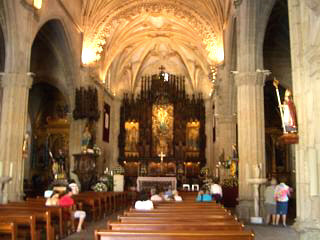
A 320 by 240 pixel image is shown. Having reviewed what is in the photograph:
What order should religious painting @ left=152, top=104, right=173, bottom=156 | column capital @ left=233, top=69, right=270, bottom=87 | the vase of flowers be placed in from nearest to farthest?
column capital @ left=233, top=69, right=270, bottom=87 → the vase of flowers → religious painting @ left=152, top=104, right=173, bottom=156

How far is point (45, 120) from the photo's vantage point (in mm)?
29391

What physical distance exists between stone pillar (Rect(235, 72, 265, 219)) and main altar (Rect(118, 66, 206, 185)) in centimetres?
1772

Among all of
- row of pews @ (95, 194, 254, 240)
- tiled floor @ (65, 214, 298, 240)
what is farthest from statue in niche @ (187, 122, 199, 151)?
row of pews @ (95, 194, 254, 240)

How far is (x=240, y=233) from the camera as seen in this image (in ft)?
16.5

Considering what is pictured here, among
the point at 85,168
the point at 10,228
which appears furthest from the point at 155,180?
the point at 10,228

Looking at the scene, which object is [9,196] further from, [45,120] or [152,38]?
[152,38]

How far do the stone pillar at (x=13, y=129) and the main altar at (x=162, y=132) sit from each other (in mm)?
17896

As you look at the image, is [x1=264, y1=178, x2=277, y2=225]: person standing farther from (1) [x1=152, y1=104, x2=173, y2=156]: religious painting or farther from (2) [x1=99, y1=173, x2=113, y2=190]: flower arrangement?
(1) [x1=152, y1=104, x2=173, y2=156]: religious painting

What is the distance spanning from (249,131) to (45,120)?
19.3 m

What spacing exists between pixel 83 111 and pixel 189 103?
44.3 feet

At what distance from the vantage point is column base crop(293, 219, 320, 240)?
271 inches

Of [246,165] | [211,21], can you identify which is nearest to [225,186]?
[246,165]

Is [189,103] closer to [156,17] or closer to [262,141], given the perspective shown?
[156,17]

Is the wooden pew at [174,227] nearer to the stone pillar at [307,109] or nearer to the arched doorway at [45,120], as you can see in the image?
the stone pillar at [307,109]
